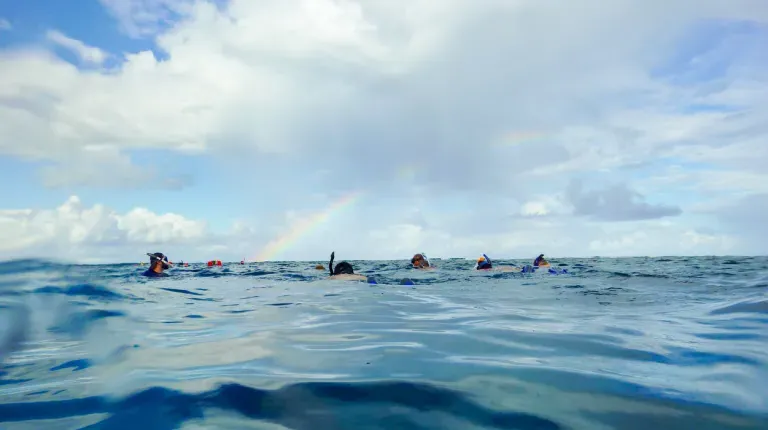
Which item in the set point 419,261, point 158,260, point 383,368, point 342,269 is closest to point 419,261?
point 419,261

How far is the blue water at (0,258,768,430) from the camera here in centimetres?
314

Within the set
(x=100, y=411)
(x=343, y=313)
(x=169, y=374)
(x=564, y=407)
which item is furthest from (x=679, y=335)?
(x=100, y=411)

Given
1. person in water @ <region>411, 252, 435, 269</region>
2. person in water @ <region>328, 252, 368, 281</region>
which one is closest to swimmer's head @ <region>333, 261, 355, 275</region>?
person in water @ <region>328, 252, 368, 281</region>

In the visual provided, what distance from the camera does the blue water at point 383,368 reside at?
3.14 meters

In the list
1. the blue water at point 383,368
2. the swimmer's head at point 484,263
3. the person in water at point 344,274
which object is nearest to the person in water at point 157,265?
the person in water at point 344,274

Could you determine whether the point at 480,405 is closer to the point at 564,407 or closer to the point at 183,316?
the point at 564,407

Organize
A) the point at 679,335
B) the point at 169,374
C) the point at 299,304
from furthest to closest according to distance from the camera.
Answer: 1. the point at 299,304
2. the point at 679,335
3. the point at 169,374

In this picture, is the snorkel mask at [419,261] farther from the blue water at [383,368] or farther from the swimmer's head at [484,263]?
the blue water at [383,368]

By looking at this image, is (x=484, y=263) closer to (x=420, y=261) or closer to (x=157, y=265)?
(x=420, y=261)

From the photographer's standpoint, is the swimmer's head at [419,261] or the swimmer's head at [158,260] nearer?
the swimmer's head at [158,260]

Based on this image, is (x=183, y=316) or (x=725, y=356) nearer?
(x=725, y=356)

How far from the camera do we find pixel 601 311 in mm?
9016

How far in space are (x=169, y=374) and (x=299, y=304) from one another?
6.10 m

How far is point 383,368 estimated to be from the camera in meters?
4.26
